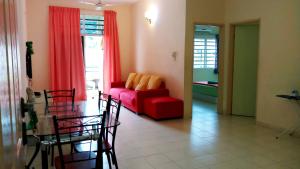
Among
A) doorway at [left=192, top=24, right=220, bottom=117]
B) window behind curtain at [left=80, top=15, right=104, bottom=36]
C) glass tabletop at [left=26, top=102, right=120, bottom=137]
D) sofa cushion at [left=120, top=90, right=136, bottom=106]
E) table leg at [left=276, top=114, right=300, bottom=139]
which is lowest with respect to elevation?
table leg at [left=276, top=114, right=300, bottom=139]

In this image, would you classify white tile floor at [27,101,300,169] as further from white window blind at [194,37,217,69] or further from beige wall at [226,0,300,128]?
white window blind at [194,37,217,69]

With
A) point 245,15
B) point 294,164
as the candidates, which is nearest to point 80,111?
point 294,164

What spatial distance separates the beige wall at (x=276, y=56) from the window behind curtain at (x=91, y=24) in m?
4.21

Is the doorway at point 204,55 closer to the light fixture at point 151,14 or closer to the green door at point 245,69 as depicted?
the light fixture at point 151,14

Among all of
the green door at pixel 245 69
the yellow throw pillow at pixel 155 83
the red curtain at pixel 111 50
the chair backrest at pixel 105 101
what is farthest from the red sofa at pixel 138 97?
the green door at pixel 245 69

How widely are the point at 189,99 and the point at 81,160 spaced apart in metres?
3.66

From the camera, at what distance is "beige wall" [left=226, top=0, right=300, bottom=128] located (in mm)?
4371

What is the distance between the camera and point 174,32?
588cm

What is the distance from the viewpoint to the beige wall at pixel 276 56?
→ 4.37 metres

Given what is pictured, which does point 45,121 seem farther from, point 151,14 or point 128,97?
point 151,14

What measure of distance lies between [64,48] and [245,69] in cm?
484

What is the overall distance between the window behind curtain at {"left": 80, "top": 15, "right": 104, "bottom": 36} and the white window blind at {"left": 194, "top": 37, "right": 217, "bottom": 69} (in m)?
3.25

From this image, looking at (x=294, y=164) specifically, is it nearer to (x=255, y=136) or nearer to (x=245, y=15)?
(x=255, y=136)

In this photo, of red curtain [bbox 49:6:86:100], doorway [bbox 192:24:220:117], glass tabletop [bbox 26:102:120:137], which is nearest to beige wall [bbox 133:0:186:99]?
red curtain [bbox 49:6:86:100]
